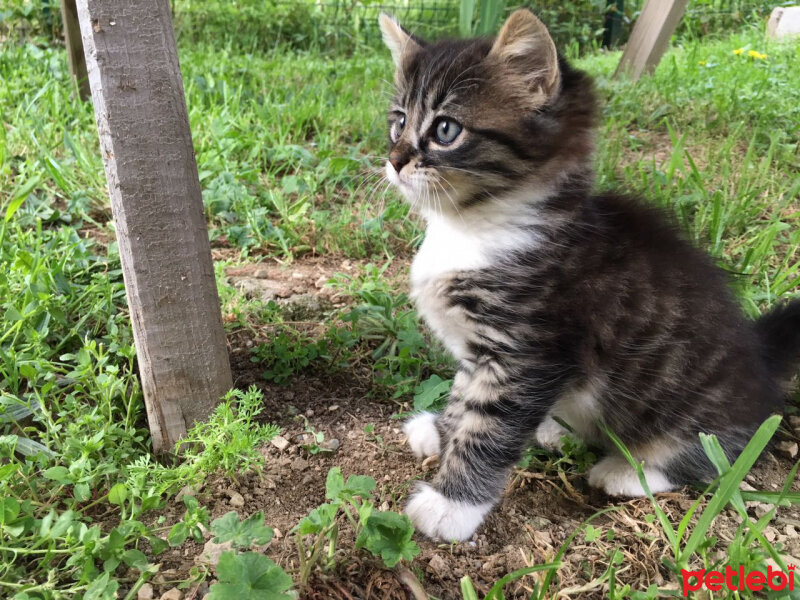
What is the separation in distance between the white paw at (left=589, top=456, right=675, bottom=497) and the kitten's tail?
0.50m

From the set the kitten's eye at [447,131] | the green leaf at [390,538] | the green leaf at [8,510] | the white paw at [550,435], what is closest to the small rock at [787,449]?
the white paw at [550,435]

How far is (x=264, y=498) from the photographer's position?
1.68 metres

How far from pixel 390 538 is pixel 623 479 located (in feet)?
2.64

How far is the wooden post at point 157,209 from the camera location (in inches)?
53.9

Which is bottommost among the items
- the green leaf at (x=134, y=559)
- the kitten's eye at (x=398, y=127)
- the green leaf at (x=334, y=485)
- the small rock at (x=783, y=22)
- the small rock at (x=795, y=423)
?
the small rock at (x=795, y=423)

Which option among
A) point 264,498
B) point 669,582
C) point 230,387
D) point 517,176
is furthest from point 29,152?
point 669,582

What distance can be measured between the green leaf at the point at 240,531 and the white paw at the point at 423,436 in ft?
2.37

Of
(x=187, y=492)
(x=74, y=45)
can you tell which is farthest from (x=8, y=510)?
(x=74, y=45)

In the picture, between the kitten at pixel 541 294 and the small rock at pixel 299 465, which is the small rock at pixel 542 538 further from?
the small rock at pixel 299 465

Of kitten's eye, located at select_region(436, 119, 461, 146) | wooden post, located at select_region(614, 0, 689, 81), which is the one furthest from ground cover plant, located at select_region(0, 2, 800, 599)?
kitten's eye, located at select_region(436, 119, 461, 146)

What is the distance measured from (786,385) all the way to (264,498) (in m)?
1.74

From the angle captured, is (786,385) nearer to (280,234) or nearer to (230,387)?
(230,387)

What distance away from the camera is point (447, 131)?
1670mm

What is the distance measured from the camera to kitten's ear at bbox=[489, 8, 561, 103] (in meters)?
1.55
